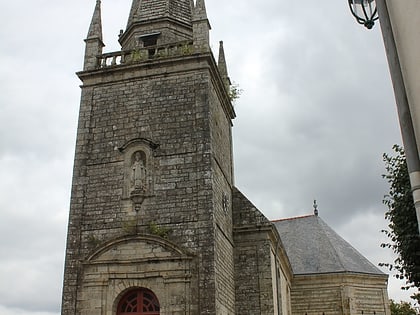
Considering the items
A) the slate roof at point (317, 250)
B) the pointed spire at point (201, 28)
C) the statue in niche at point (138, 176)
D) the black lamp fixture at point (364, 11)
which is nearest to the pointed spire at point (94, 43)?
the pointed spire at point (201, 28)

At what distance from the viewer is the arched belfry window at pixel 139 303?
12.2 metres

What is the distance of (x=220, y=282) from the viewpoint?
12602 millimetres

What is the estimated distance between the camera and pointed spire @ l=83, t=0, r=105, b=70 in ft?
49.7

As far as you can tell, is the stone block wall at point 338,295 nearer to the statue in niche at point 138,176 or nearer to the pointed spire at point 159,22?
the statue in niche at point 138,176

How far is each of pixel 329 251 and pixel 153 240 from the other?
13.9m

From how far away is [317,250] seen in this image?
80.4 ft

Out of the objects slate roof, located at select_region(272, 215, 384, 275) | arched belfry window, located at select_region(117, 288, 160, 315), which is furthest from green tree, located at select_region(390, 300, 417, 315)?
arched belfry window, located at select_region(117, 288, 160, 315)

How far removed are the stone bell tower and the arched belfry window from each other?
0.08 feet

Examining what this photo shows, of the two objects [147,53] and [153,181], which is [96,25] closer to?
[147,53]

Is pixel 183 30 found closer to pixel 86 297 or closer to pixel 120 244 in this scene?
pixel 120 244

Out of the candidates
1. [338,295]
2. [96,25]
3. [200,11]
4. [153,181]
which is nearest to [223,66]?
[200,11]

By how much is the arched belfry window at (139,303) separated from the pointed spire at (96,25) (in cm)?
781

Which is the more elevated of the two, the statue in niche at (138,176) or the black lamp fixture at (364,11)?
the statue in niche at (138,176)

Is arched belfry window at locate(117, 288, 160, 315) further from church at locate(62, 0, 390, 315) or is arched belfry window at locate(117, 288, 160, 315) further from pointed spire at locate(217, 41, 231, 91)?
pointed spire at locate(217, 41, 231, 91)
